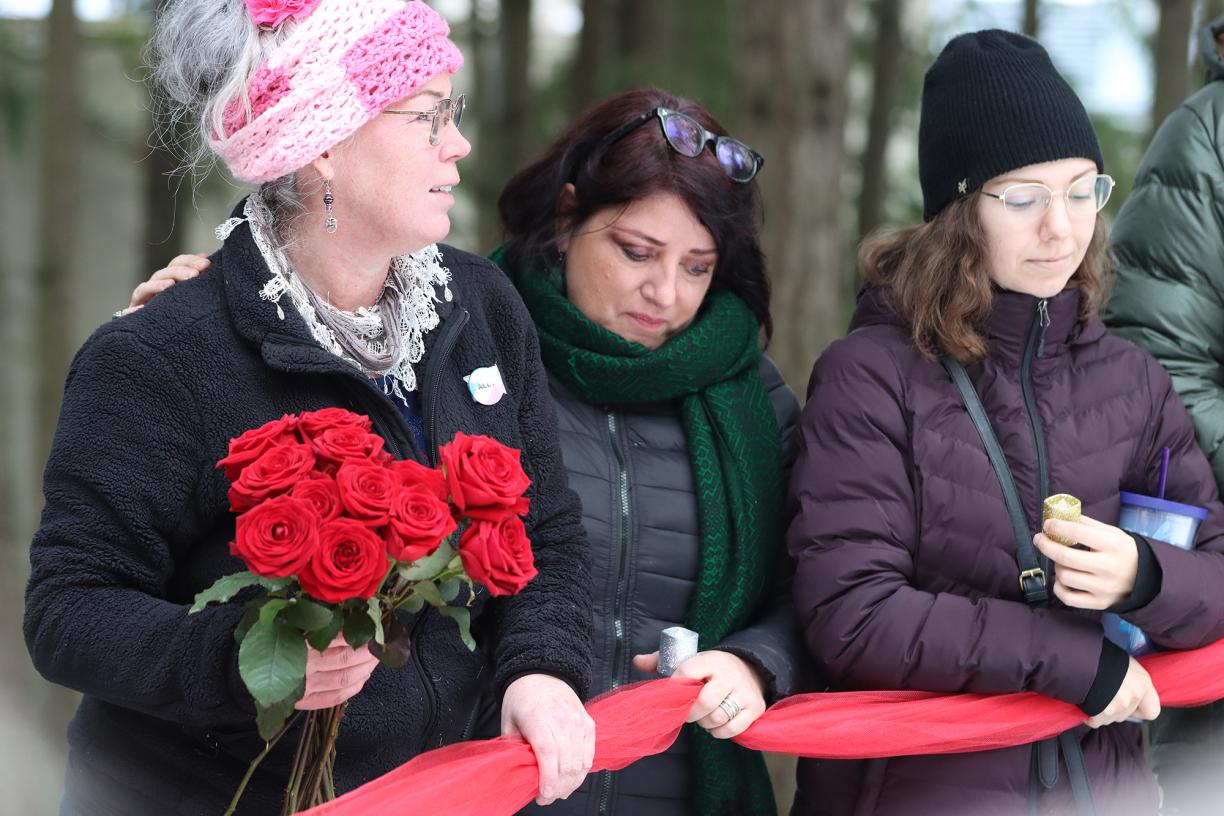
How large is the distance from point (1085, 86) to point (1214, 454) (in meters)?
8.59

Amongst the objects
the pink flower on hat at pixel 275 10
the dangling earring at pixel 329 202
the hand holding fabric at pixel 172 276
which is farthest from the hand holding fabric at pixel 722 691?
the pink flower on hat at pixel 275 10

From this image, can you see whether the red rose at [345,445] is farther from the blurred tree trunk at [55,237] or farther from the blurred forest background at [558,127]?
the blurred tree trunk at [55,237]

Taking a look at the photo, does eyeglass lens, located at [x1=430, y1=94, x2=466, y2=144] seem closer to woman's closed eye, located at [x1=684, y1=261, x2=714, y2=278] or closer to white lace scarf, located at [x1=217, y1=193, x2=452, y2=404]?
white lace scarf, located at [x1=217, y1=193, x2=452, y2=404]

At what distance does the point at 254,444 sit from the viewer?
1951 mm

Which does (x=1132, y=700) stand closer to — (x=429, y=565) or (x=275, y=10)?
(x=429, y=565)

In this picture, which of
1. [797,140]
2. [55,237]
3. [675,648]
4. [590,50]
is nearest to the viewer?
[675,648]

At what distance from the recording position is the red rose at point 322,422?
6.52 ft

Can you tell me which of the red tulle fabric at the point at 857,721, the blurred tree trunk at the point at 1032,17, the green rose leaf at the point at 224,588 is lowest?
the red tulle fabric at the point at 857,721

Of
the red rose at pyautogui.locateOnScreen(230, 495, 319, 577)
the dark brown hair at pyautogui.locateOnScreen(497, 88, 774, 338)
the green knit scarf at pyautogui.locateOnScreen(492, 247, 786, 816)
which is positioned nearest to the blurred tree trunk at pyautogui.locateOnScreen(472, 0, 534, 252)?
the dark brown hair at pyautogui.locateOnScreen(497, 88, 774, 338)

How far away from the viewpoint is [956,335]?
283 centimetres

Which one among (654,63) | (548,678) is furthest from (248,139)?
(654,63)

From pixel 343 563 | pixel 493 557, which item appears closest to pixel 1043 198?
pixel 493 557

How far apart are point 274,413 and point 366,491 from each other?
53 cm

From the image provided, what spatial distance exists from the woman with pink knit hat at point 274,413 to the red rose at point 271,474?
27 cm
